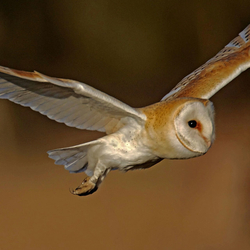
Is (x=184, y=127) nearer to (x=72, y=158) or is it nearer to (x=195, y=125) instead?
(x=195, y=125)

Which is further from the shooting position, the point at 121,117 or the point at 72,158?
the point at 72,158

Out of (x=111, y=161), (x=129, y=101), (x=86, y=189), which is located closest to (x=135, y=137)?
(x=111, y=161)

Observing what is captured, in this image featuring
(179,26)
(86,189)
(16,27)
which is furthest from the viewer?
(179,26)

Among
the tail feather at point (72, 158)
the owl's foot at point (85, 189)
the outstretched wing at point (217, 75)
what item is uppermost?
the outstretched wing at point (217, 75)

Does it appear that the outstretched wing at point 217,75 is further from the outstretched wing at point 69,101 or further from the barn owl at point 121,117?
the outstretched wing at point 69,101

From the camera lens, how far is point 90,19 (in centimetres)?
342

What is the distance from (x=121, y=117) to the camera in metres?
1.22

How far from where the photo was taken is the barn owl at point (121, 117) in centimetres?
105

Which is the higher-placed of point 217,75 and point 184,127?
point 217,75

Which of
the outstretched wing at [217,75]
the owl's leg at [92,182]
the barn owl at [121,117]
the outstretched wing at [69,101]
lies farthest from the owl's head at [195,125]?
the owl's leg at [92,182]

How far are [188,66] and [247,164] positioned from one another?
3.94 ft

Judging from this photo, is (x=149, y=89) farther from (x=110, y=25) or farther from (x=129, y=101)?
(x=110, y=25)

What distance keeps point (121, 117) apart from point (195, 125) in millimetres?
283

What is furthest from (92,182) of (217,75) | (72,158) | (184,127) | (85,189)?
(217,75)
